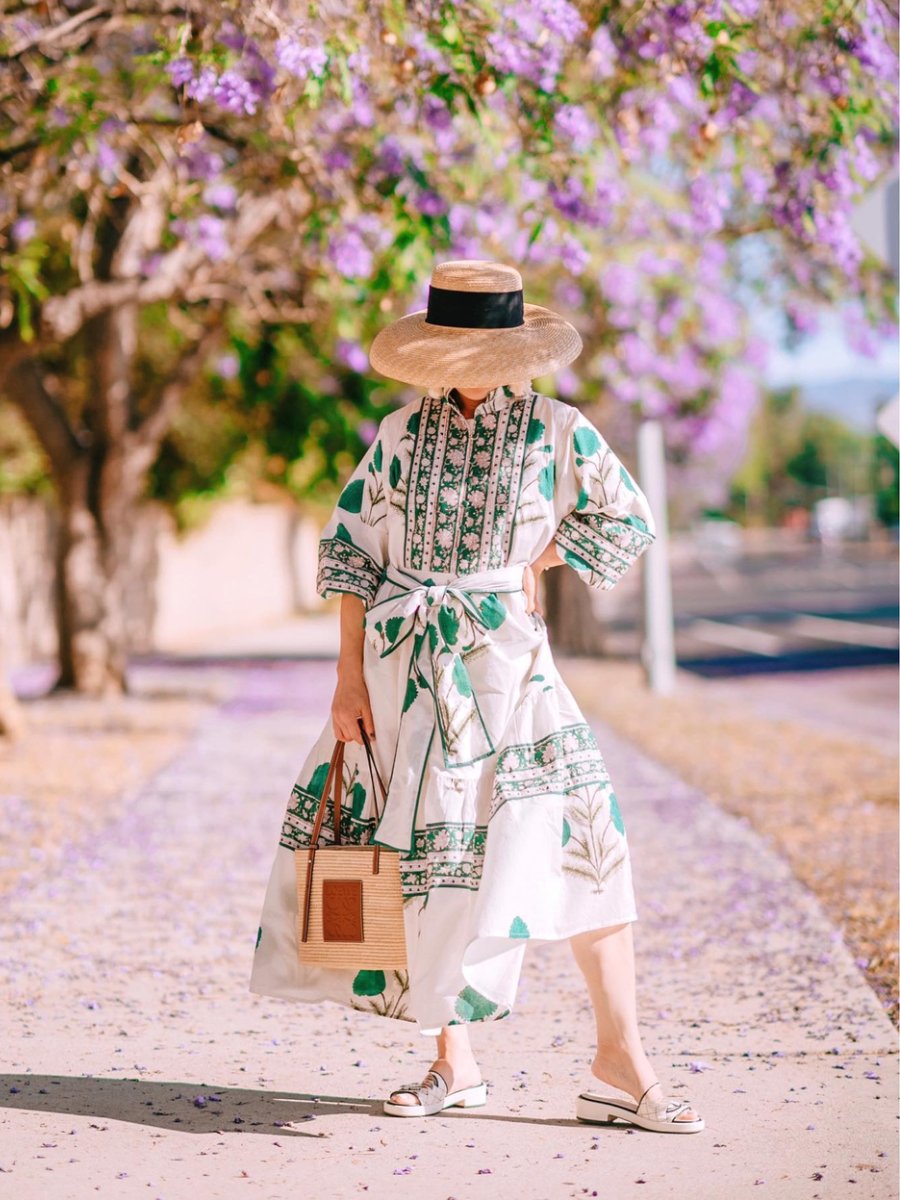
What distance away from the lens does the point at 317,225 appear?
8.48 m

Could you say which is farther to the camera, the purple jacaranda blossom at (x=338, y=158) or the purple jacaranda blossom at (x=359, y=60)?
the purple jacaranda blossom at (x=338, y=158)

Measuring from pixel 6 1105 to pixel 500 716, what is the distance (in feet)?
4.84

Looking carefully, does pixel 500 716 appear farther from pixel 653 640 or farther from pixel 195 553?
pixel 195 553

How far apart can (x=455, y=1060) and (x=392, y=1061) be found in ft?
1.62

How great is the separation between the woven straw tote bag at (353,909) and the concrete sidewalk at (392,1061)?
1.32ft

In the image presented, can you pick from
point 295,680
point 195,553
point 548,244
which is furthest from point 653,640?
point 195,553

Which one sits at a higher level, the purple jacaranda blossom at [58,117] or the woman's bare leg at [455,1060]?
the purple jacaranda blossom at [58,117]

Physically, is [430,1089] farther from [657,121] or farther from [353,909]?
[657,121]

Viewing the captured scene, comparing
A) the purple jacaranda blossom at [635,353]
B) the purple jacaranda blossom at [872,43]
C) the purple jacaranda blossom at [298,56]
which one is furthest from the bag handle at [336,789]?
the purple jacaranda blossom at [635,353]

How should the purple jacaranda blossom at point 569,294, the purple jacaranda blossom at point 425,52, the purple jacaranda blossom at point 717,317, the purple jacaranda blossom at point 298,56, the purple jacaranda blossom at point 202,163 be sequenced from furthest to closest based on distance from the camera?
the purple jacaranda blossom at point 717,317
the purple jacaranda blossom at point 569,294
the purple jacaranda blossom at point 202,163
the purple jacaranda blossom at point 425,52
the purple jacaranda blossom at point 298,56

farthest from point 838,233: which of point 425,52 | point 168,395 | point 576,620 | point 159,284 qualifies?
point 576,620

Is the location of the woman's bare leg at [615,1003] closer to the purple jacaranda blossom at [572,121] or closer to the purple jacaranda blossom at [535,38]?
the purple jacaranda blossom at [535,38]

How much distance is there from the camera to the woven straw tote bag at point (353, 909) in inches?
153

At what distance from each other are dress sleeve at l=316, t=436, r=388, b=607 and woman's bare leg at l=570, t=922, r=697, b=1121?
3.15ft
